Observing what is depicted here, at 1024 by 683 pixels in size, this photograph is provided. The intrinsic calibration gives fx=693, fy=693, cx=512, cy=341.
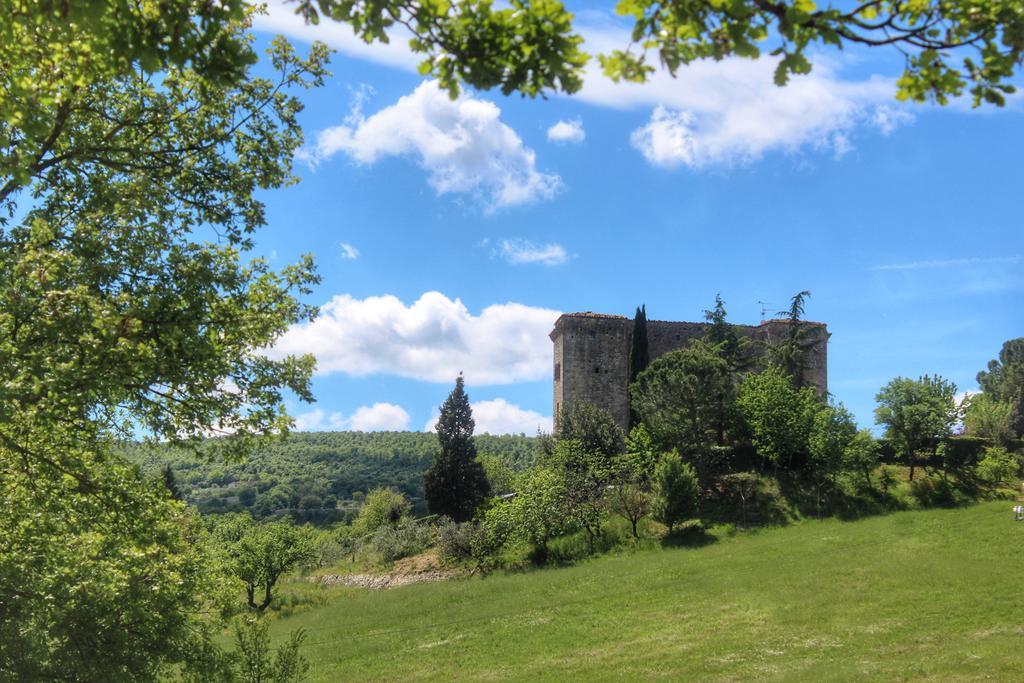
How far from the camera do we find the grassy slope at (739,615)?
61.0ft

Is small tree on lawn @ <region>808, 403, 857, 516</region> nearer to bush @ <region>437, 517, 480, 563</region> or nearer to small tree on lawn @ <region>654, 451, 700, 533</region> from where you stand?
small tree on lawn @ <region>654, 451, 700, 533</region>

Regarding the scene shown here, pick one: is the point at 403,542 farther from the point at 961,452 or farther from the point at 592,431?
the point at 961,452

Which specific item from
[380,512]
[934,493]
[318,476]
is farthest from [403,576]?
[318,476]

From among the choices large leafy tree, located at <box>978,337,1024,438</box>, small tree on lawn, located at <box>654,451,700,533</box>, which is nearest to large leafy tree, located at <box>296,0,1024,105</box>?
small tree on lawn, located at <box>654,451,700,533</box>

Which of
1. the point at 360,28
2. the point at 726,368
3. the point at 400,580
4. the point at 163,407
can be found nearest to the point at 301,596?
the point at 400,580

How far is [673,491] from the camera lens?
35969 mm

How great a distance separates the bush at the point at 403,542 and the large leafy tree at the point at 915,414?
99.5 feet

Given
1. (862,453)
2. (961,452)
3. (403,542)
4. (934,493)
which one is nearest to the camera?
(934,493)

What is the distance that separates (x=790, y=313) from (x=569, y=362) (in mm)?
Answer: 16964

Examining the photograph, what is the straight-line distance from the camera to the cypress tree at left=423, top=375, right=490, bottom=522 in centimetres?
5053

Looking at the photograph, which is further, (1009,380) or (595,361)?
(1009,380)

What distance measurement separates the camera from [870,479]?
4075cm

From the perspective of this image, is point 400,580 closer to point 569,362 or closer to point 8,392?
point 569,362

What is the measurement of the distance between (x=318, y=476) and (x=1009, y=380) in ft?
346
